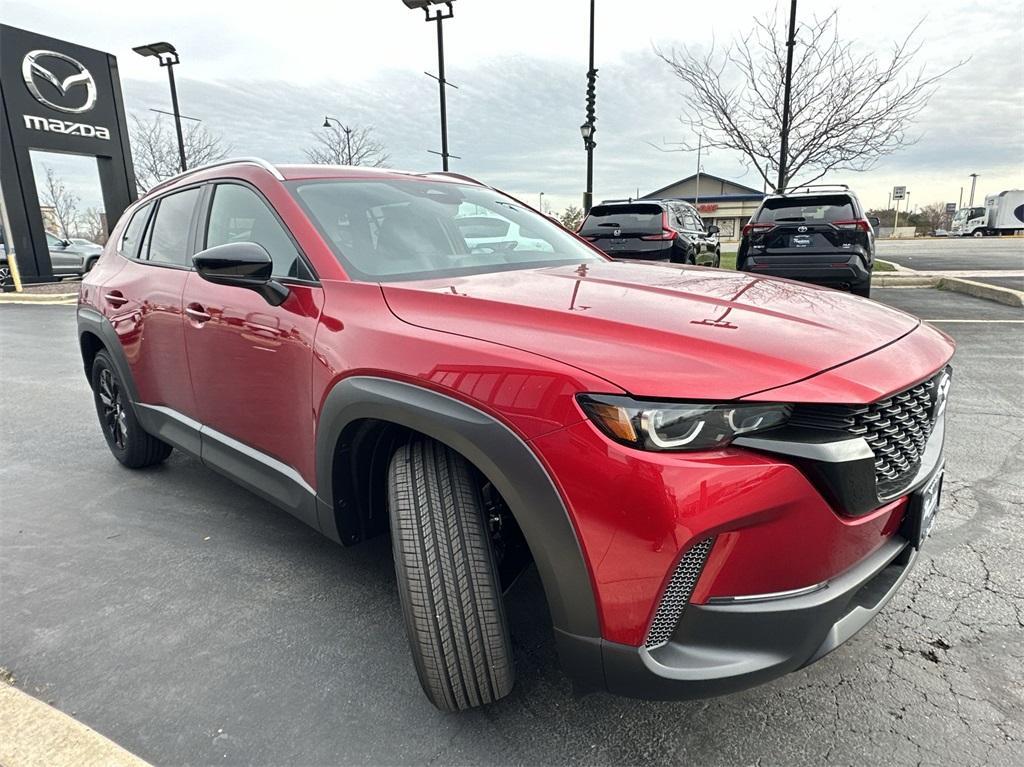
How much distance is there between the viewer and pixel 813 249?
8172mm

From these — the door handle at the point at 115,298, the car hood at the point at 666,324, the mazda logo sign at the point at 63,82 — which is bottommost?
the door handle at the point at 115,298

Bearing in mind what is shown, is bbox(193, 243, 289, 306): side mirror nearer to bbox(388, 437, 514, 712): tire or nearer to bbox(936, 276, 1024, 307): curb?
bbox(388, 437, 514, 712): tire

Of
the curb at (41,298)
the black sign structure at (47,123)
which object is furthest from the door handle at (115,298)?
the black sign structure at (47,123)

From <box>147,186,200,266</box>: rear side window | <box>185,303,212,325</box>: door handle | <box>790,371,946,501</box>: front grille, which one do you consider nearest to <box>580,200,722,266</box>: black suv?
<box>147,186,200,266</box>: rear side window

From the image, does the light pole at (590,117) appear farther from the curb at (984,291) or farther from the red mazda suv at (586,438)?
the red mazda suv at (586,438)

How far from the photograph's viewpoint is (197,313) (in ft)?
9.03

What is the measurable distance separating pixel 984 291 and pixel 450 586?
11.4 metres

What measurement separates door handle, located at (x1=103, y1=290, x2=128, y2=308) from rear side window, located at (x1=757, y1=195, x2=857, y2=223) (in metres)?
7.67

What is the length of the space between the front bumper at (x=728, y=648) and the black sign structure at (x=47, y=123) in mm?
20703

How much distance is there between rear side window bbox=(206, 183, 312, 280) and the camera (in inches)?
92.7

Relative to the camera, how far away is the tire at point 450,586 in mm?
1694

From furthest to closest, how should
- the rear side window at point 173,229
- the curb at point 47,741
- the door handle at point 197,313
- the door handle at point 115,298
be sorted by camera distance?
the door handle at point 115,298 < the rear side window at point 173,229 < the door handle at point 197,313 < the curb at point 47,741

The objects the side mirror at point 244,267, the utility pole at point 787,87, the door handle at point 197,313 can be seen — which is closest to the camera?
the side mirror at point 244,267

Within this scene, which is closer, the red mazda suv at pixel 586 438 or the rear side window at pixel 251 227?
the red mazda suv at pixel 586 438
